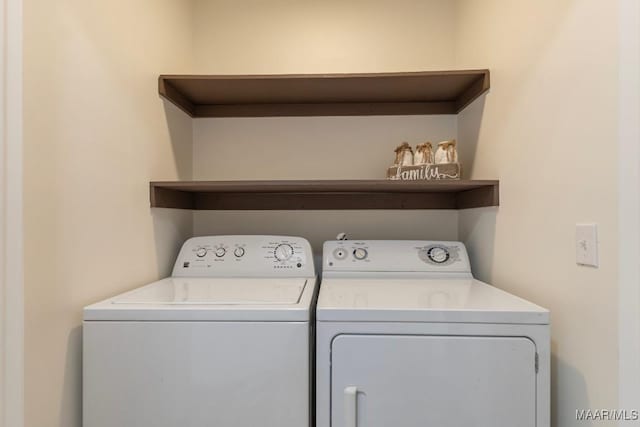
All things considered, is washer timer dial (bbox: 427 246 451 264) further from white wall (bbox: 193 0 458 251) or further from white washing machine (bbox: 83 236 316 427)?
white washing machine (bbox: 83 236 316 427)

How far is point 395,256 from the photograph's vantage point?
1.68 metres

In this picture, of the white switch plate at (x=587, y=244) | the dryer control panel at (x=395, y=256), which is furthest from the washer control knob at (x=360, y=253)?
the white switch plate at (x=587, y=244)

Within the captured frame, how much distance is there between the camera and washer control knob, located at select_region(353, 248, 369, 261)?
1.70 meters

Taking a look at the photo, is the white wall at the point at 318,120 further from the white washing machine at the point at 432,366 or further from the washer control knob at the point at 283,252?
the white washing machine at the point at 432,366

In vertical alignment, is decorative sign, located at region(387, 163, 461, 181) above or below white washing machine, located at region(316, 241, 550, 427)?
above

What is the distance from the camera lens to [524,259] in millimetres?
1260

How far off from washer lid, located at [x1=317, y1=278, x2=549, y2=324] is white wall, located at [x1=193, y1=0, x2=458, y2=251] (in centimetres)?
62

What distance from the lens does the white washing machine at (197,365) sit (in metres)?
0.99

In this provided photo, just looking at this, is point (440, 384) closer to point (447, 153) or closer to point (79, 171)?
point (447, 153)

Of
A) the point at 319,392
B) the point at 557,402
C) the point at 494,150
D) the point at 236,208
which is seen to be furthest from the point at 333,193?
the point at 557,402

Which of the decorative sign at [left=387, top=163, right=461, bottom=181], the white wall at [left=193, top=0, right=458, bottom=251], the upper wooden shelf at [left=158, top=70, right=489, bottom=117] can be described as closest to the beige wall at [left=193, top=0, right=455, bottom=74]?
the white wall at [left=193, top=0, right=458, bottom=251]

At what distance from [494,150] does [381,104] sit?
25.8 inches

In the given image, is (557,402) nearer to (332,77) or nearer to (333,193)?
(333,193)

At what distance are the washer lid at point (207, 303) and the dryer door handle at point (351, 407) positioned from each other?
0.23m
